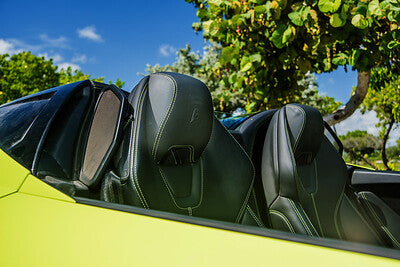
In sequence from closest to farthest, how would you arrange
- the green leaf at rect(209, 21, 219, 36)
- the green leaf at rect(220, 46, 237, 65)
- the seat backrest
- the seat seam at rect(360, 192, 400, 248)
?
1. the seat backrest
2. the seat seam at rect(360, 192, 400, 248)
3. the green leaf at rect(209, 21, 219, 36)
4. the green leaf at rect(220, 46, 237, 65)

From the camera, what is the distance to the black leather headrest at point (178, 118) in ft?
3.79

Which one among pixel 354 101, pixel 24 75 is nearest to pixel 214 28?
pixel 354 101

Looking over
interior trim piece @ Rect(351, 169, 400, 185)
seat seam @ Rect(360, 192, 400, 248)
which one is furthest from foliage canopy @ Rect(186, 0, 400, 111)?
seat seam @ Rect(360, 192, 400, 248)

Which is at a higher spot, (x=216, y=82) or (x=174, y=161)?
(x=216, y=82)

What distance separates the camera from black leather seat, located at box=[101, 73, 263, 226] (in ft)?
3.72

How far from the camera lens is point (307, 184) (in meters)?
1.70

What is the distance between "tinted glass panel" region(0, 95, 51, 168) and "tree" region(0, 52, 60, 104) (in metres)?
20.6

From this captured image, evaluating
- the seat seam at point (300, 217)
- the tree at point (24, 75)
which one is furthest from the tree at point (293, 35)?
the tree at point (24, 75)

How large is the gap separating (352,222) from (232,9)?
85.7 inches

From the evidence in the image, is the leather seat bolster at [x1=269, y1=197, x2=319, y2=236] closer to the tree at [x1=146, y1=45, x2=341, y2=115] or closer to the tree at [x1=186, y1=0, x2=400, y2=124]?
the tree at [x1=186, y1=0, x2=400, y2=124]

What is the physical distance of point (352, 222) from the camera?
1.82 meters

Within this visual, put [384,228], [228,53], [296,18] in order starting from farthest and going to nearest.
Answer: [228,53]
[296,18]
[384,228]

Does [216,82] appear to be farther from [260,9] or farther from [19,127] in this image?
[19,127]

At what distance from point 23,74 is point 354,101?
823 inches
